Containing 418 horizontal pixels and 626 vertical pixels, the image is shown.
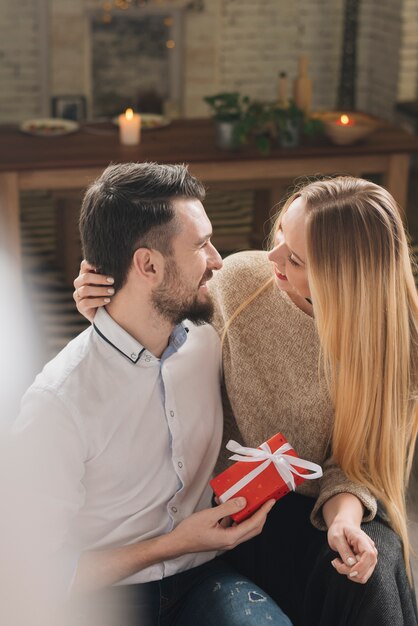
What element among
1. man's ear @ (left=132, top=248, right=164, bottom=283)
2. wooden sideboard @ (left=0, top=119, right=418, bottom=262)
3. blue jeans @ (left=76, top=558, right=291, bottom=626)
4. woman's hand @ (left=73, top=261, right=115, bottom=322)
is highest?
man's ear @ (left=132, top=248, right=164, bottom=283)

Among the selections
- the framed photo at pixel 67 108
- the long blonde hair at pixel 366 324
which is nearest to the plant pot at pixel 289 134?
the framed photo at pixel 67 108

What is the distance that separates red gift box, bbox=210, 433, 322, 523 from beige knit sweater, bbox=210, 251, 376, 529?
0.67 ft

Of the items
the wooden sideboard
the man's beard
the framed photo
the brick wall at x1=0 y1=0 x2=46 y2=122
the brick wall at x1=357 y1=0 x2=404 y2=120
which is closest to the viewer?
the man's beard

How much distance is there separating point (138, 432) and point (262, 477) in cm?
24

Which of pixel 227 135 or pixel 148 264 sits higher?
pixel 148 264

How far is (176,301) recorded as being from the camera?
1.67 m

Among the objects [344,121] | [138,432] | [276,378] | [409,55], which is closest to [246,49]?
[409,55]

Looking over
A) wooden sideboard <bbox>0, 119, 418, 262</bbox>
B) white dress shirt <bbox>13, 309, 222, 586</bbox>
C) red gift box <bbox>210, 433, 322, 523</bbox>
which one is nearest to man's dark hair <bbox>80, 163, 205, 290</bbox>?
white dress shirt <bbox>13, 309, 222, 586</bbox>

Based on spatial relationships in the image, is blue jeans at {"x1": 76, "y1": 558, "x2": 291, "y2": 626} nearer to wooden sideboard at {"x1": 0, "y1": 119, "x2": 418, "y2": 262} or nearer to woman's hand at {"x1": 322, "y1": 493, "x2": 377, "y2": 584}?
woman's hand at {"x1": 322, "y1": 493, "x2": 377, "y2": 584}

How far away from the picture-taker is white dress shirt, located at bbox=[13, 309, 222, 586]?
1.55 m

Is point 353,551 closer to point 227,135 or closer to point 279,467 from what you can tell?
point 279,467

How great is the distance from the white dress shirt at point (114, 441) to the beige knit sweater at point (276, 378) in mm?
111

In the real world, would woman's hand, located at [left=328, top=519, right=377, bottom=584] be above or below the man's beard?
below

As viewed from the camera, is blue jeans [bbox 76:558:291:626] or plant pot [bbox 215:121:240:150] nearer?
blue jeans [bbox 76:558:291:626]
